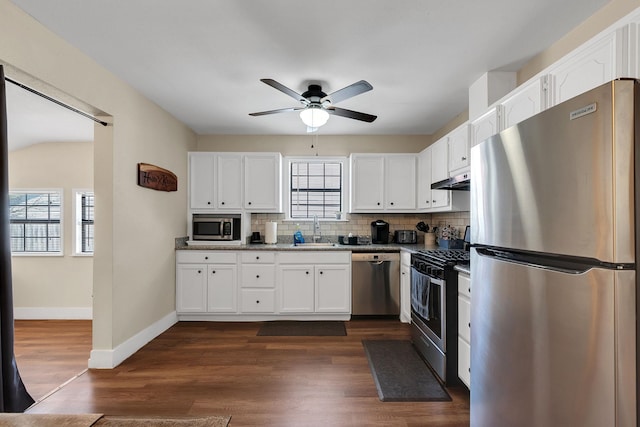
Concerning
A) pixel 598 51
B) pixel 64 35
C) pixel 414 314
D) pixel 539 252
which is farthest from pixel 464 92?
pixel 64 35

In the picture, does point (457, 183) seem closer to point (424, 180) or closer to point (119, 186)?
point (424, 180)

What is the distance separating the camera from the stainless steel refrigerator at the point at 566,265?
990 mm

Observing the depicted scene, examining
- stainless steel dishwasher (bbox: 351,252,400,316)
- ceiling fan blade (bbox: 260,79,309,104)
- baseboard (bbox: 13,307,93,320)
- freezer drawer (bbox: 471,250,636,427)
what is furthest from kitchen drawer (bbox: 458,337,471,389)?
baseboard (bbox: 13,307,93,320)

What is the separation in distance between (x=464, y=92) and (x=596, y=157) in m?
2.48

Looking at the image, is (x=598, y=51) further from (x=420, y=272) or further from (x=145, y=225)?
(x=145, y=225)

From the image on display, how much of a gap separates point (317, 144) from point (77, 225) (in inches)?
136

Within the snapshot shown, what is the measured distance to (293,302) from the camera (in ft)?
13.5

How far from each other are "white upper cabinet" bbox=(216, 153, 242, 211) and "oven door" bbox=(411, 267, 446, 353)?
2.55m

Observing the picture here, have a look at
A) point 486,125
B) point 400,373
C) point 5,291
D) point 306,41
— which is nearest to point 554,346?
point 400,373

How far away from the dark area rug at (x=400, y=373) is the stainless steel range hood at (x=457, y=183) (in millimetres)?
1673

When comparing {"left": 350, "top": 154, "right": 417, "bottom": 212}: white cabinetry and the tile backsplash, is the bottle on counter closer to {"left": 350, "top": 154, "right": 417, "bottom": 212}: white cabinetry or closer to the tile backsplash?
the tile backsplash

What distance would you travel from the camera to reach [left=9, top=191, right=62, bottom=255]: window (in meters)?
4.35

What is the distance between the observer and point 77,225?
14.2 feet

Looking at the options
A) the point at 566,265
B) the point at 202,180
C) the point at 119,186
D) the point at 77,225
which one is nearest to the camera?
the point at 566,265
